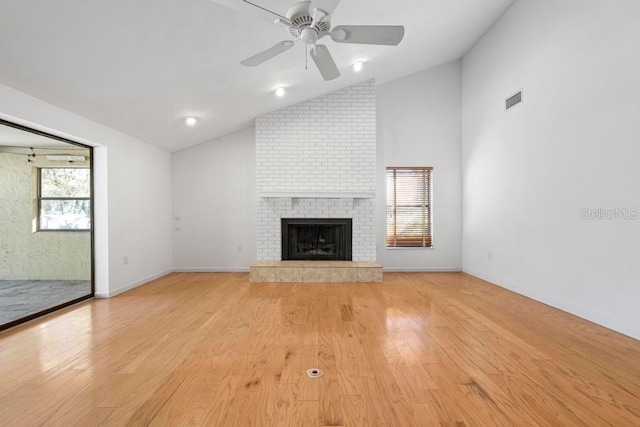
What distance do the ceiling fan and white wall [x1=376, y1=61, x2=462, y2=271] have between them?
3.35 metres

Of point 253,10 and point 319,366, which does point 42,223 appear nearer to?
point 253,10

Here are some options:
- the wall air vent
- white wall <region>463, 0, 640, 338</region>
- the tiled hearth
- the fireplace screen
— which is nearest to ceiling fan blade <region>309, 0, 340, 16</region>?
white wall <region>463, 0, 640, 338</region>

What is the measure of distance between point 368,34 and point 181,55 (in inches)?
76.3

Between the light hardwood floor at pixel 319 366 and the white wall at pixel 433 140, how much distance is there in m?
2.07

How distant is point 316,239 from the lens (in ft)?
18.2

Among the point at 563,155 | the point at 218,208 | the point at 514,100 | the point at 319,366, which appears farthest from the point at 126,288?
A: the point at 514,100

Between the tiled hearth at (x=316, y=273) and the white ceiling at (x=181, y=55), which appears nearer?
the white ceiling at (x=181, y=55)

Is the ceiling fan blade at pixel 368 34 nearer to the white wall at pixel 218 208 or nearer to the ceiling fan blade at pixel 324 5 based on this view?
the ceiling fan blade at pixel 324 5

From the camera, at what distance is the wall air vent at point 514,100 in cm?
409

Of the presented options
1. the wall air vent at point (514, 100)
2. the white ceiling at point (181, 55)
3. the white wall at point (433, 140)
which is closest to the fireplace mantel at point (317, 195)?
the white wall at point (433, 140)

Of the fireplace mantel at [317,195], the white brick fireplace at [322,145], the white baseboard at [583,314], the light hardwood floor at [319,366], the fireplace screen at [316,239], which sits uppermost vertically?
the white brick fireplace at [322,145]

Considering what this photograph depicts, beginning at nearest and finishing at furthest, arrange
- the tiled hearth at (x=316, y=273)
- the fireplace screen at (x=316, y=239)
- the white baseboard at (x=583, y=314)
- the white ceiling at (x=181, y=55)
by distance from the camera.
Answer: the white ceiling at (x=181, y=55), the white baseboard at (x=583, y=314), the tiled hearth at (x=316, y=273), the fireplace screen at (x=316, y=239)

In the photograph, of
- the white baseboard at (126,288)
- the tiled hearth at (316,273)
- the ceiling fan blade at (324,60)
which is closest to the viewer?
the ceiling fan blade at (324,60)

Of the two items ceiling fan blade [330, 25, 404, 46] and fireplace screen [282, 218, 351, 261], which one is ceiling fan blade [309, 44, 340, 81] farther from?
fireplace screen [282, 218, 351, 261]
